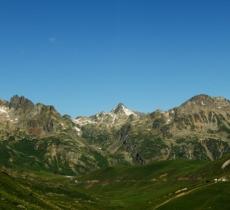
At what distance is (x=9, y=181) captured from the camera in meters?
152

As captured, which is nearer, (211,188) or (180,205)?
(180,205)

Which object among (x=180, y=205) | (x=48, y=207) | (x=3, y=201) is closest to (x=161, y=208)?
(x=180, y=205)

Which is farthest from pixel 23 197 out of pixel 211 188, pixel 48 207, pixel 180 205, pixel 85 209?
pixel 211 188

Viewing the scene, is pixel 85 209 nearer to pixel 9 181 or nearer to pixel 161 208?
pixel 161 208

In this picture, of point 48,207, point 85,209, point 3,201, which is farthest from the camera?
point 85,209

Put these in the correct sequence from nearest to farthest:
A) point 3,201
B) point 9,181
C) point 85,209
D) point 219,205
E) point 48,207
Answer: point 3,201
point 48,207
point 9,181
point 219,205
point 85,209

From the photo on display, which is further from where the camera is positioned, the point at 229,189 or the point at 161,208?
the point at 229,189

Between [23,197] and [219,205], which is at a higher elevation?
[23,197]

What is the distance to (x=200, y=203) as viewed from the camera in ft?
595

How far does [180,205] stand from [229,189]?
23979 mm

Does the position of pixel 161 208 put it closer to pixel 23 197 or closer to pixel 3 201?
pixel 23 197

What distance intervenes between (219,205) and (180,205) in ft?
49.2

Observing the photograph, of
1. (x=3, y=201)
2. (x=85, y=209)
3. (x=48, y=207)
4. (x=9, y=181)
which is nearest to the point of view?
(x=3, y=201)

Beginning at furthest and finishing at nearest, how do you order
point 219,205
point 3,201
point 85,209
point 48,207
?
point 85,209 < point 219,205 < point 48,207 < point 3,201
